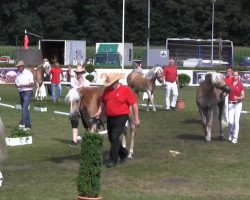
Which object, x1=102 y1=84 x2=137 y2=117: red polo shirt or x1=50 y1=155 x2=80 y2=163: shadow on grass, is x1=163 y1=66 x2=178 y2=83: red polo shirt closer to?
x1=50 y1=155 x2=80 y2=163: shadow on grass

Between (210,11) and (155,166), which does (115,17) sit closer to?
(210,11)

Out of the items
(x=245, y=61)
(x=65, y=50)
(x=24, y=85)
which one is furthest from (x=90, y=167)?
(x=245, y=61)

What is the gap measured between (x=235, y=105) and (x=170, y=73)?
9828mm

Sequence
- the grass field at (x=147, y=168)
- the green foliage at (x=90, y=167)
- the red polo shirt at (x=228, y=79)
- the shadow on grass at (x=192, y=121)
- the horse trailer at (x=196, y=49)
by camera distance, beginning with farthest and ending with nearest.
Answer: the horse trailer at (x=196, y=49), the shadow on grass at (x=192, y=121), the red polo shirt at (x=228, y=79), the grass field at (x=147, y=168), the green foliage at (x=90, y=167)

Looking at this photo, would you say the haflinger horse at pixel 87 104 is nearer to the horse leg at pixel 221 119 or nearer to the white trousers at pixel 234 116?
the white trousers at pixel 234 116

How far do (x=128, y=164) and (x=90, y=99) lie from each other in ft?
5.24

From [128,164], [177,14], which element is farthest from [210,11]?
[128,164]

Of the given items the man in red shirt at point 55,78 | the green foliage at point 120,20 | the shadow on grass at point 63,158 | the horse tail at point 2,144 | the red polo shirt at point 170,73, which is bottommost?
the shadow on grass at point 63,158

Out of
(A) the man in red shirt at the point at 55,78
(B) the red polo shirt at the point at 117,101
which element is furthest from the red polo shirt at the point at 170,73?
(B) the red polo shirt at the point at 117,101

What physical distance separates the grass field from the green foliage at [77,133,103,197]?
1881mm

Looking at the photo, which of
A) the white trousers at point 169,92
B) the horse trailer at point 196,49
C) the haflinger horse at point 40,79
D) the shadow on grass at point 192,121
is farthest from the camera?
the horse trailer at point 196,49

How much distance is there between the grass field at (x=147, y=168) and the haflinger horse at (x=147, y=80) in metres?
5.67

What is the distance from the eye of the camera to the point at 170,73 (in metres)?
30.5

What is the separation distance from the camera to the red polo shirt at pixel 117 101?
1589 cm
